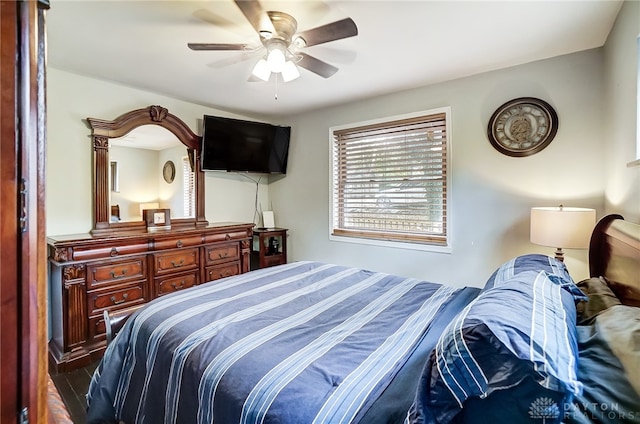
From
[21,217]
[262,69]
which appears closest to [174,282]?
[262,69]

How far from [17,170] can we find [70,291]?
8.64 feet

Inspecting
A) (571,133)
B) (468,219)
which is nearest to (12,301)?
(468,219)

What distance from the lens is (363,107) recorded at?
11.5 ft

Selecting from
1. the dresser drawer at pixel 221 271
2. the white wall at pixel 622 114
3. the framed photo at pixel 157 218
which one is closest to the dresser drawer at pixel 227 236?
the dresser drawer at pixel 221 271

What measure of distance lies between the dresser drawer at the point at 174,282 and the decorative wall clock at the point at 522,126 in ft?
10.6

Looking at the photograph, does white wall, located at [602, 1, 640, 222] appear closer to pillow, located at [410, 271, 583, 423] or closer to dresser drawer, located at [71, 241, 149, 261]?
pillow, located at [410, 271, 583, 423]

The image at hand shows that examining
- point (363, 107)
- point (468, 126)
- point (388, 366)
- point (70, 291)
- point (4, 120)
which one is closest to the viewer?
point (4, 120)

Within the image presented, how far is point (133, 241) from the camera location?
8.89 ft

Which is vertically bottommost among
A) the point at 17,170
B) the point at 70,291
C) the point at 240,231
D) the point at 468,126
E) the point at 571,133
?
the point at 70,291

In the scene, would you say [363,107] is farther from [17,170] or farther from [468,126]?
[17,170]

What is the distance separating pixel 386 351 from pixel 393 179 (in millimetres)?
2400

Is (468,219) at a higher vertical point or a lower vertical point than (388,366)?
higher

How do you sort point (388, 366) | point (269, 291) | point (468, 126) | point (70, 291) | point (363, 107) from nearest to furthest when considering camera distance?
1. point (388, 366)
2. point (269, 291)
3. point (70, 291)
4. point (468, 126)
5. point (363, 107)

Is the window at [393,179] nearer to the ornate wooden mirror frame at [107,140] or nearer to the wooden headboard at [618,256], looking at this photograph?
the wooden headboard at [618,256]
